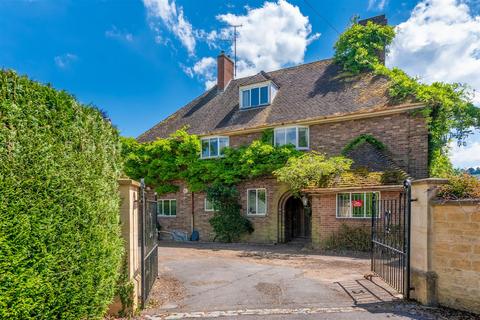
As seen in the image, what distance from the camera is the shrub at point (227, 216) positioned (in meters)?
17.2

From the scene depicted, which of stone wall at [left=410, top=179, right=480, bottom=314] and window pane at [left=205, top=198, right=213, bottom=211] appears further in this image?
window pane at [left=205, top=198, right=213, bottom=211]

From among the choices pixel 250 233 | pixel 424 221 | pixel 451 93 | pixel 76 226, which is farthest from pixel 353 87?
pixel 76 226

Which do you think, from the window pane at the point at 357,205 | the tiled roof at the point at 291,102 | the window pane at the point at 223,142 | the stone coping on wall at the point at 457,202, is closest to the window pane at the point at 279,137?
the tiled roof at the point at 291,102

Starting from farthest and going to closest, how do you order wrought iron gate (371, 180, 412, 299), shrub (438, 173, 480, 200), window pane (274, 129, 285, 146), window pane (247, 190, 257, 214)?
window pane (247, 190, 257, 214) → window pane (274, 129, 285, 146) → wrought iron gate (371, 180, 412, 299) → shrub (438, 173, 480, 200)

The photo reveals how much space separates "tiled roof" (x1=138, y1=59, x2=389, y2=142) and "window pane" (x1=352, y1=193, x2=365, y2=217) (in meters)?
4.32

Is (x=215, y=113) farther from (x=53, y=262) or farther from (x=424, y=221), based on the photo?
(x=53, y=262)

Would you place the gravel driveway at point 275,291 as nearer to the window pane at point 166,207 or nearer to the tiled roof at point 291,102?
the tiled roof at point 291,102

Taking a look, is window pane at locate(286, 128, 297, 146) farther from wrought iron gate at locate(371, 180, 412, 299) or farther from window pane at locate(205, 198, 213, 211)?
wrought iron gate at locate(371, 180, 412, 299)

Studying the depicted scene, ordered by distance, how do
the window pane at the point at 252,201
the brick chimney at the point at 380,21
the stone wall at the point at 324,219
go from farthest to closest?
1. the brick chimney at the point at 380,21
2. the window pane at the point at 252,201
3. the stone wall at the point at 324,219

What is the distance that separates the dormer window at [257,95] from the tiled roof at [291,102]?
0.33m

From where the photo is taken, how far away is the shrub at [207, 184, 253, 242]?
1717cm

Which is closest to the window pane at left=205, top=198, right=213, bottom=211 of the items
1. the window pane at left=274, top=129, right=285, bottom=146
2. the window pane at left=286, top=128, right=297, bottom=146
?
the window pane at left=274, top=129, right=285, bottom=146

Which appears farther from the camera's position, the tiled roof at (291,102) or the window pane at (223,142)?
the window pane at (223,142)

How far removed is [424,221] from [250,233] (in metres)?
12.3
